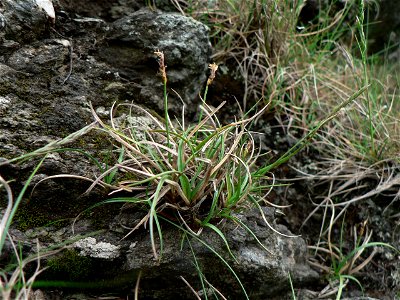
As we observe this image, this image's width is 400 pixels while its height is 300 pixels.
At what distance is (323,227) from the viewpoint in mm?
1955

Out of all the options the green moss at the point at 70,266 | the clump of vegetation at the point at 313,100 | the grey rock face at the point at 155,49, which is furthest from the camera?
the clump of vegetation at the point at 313,100

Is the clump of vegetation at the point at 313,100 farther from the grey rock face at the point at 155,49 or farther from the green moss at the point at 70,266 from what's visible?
the green moss at the point at 70,266

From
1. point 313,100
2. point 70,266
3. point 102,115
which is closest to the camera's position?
point 70,266

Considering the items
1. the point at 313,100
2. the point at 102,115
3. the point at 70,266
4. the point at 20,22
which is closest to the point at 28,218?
the point at 70,266

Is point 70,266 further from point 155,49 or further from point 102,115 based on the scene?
point 155,49

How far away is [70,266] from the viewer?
127 cm

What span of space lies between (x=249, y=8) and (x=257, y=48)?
194 millimetres

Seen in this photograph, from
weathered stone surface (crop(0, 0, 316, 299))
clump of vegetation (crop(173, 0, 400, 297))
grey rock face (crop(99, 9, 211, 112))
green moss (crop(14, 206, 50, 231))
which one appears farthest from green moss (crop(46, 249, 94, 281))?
clump of vegetation (crop(173, 0, 400, 297))

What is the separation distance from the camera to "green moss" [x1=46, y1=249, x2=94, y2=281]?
4.10 feet

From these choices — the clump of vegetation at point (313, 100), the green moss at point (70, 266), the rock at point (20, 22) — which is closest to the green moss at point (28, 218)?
the green moss at point (70, 266)

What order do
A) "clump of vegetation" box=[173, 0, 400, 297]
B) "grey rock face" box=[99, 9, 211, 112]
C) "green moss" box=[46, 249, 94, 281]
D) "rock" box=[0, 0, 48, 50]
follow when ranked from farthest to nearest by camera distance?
"clump of vegetation" box=[173, 0, 400, 297]
"grey rock face" box=[99, 9, 211, 112]
"rock" box=[0, 0, 48, 50]
"green moss" box=[46, 249, 94, 281]

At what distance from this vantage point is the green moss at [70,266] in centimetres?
125

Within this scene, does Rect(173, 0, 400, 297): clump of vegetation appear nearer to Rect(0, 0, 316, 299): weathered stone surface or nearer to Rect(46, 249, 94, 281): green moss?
Rect(0, 0, 316, 299): weathered stone surface

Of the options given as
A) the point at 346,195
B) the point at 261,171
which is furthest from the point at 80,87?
the point at 346,195
